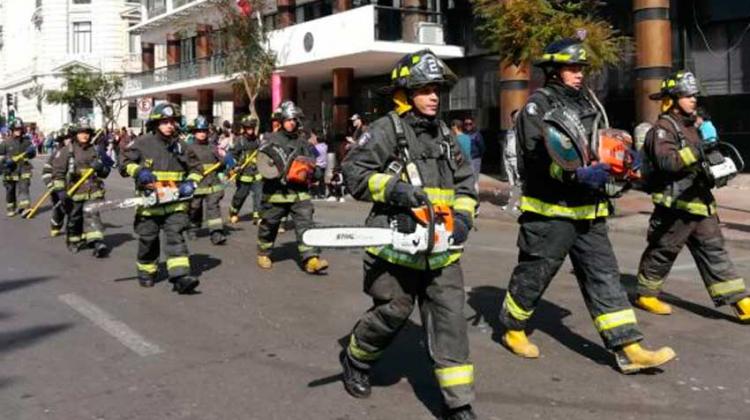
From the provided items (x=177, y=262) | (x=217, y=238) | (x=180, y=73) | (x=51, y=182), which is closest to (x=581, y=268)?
(x=177, y=262)

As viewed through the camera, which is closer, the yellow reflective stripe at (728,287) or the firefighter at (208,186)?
the yellow reflective stripe at (728,287)

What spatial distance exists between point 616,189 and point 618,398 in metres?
1.29

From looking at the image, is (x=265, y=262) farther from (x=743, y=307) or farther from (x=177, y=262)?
(x=743, y=307)

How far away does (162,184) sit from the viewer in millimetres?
7520

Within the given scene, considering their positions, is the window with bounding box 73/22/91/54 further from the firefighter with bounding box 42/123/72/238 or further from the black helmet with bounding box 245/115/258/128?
the black helmet with bounding box 245/115/258/128

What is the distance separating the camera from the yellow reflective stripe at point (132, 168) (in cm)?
746

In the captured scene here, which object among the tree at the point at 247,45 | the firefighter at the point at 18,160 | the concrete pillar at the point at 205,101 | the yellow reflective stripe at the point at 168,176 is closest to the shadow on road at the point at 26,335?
the yellow reflective stripe at the point at 168,176

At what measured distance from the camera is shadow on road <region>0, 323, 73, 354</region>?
570 centimetres

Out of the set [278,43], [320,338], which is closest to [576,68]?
[320,338]

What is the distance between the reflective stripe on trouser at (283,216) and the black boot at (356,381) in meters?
4.04

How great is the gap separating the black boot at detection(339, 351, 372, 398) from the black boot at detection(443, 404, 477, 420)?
0.62m

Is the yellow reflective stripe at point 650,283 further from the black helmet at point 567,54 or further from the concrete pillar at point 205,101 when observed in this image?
the concrete pillar at point 205,101

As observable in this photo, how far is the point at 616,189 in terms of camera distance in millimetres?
4746

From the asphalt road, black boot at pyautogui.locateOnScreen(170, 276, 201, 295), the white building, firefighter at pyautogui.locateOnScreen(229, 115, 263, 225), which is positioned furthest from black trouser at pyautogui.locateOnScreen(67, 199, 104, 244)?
the white building
